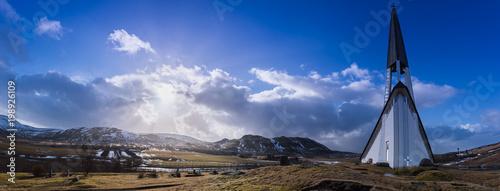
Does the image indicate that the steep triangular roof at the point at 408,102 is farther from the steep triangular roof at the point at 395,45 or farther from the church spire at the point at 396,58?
the steep triangular roof at the point at 395,45

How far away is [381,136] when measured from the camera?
1692 inches

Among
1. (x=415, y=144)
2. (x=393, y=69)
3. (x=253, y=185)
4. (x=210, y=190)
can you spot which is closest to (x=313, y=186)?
(x=253, y=185)

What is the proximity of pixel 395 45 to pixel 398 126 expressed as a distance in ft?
51.7

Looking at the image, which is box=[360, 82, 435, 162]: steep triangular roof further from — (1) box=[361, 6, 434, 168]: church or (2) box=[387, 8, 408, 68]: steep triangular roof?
(2) box=[387, 8, 408, 68]: steep triangular roof

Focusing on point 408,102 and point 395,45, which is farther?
point 395,45

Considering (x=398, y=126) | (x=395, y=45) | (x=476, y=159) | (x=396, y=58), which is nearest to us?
(x=398, y=126)

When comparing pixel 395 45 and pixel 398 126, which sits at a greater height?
pixel 395 45

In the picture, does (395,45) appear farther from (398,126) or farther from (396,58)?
(398,126)

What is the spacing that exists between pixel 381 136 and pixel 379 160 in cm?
407

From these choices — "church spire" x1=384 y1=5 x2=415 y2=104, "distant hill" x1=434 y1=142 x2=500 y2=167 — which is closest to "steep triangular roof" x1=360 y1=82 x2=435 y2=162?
"church spire" x1=384 y1=5 x2=415 y2=104

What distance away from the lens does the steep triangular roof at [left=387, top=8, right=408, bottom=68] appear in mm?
44528

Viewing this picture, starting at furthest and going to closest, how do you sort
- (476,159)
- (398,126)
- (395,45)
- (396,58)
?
(476,159) < (395,45) < (396,58) < (398,126)

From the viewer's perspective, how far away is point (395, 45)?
45.2m

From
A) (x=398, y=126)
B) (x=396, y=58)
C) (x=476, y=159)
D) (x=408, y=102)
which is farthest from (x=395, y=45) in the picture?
(x=476, y=159)
